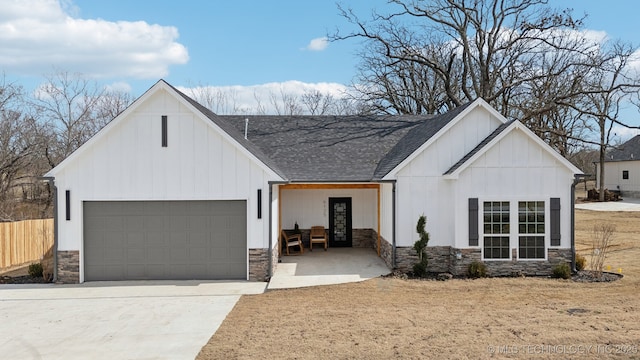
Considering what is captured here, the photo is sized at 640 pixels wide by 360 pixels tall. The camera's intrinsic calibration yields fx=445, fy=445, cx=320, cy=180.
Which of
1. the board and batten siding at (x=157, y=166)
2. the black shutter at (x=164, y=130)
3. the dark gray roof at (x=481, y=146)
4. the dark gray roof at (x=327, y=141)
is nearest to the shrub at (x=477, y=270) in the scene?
the dark gray roof at (x=481, y=146)

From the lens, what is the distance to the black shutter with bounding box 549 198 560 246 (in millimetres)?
11836

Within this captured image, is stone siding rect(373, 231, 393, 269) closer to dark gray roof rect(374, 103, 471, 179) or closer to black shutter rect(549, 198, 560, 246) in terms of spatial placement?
dark gray roof rect(374, 103, 471, 179)

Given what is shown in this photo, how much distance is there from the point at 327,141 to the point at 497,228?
23.6 ft

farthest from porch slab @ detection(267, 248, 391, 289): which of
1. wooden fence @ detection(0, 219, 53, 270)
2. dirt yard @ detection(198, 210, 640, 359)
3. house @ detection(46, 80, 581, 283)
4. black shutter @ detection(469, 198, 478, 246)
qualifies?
wooden fence @ detection(0, 219, 53, 270)

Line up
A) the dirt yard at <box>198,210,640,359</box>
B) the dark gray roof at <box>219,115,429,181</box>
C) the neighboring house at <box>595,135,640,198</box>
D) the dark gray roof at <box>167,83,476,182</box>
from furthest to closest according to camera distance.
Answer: the neighboring house at <box>595,135,640,198</box> < the dark gray roof at <box>219,115,429,181</box> < the dark gray roof at <box>167,83,476,182</box> < the dirt yard at <box>198,210,640,359</box>

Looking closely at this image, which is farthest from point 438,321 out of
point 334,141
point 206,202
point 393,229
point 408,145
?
point 334,141

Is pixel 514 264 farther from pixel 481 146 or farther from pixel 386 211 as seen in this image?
pixel 386 211

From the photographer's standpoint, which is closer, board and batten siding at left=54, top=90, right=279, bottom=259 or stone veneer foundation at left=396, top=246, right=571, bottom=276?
board and batten siding at left=54, top=90, right=279, bottom=259

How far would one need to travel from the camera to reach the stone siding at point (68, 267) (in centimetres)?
1169

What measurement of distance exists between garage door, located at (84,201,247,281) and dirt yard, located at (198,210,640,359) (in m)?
2.17

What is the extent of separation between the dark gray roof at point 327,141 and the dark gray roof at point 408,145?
0.37 metres

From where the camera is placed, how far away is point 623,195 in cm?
4334

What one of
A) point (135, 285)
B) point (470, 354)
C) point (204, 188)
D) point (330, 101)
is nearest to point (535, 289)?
point (470, 354)

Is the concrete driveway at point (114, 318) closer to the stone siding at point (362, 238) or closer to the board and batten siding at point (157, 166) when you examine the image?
the board and batten siding at point (157, 166)
